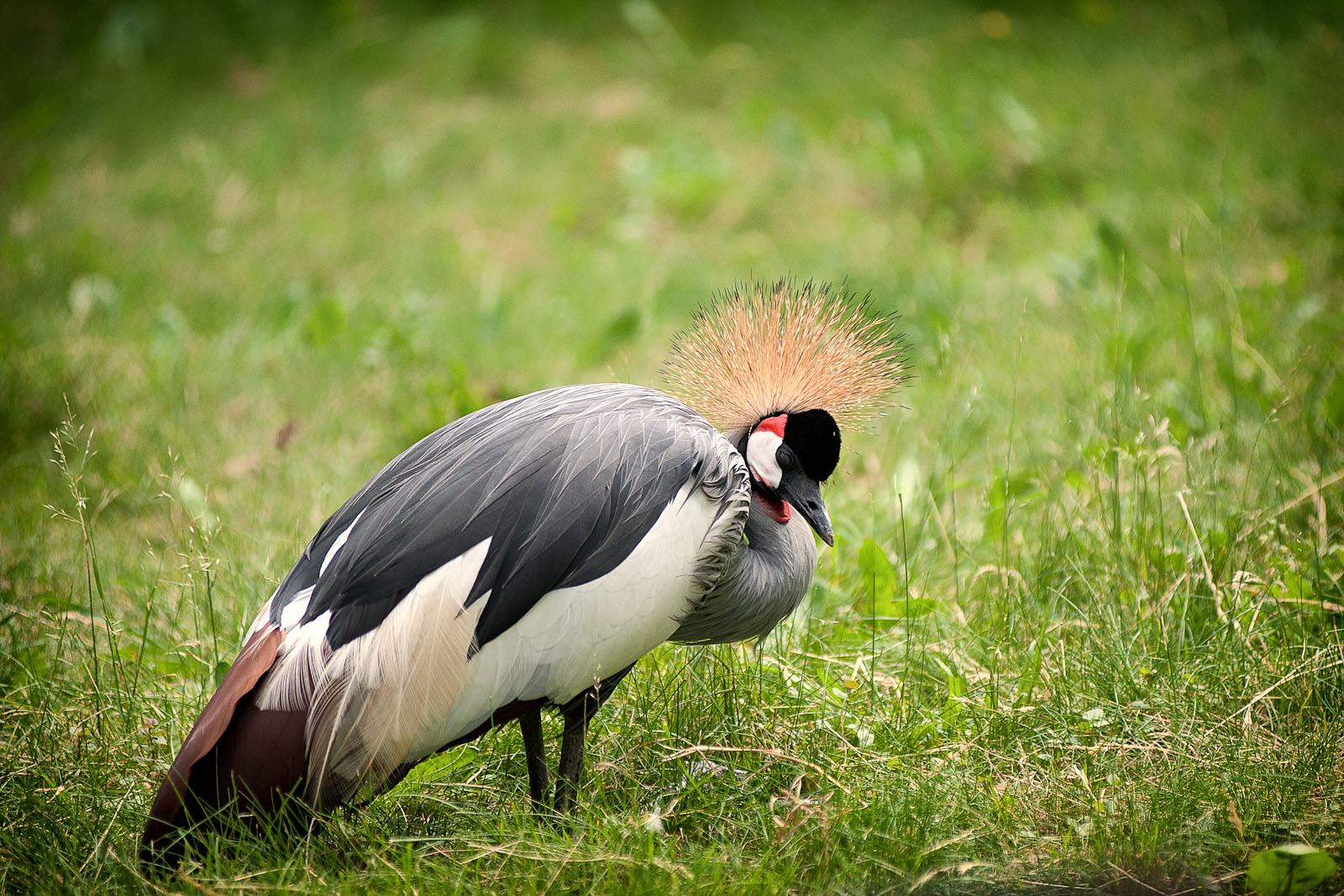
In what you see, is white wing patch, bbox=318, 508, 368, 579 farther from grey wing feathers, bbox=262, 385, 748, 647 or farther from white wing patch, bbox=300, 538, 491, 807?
white wing patch, bbox=300, 538, 491, 807

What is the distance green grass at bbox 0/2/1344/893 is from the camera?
6.95ft

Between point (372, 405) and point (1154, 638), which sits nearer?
point (1154, 638)

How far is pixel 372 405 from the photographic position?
4102 millimetres

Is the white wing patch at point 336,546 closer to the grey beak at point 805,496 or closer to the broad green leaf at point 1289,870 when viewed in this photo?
the grey beak at point 805,496

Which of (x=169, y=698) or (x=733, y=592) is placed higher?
(x=733, y=592)

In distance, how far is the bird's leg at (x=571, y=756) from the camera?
219 centimetres

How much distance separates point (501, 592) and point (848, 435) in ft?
5.81

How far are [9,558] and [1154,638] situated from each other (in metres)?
2.96

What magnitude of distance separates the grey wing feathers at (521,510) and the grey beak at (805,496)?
0.16 m

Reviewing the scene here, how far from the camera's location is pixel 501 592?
2.01 m

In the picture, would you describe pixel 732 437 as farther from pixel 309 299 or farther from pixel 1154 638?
pixel 309 299

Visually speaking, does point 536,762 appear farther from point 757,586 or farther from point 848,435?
point 848,435

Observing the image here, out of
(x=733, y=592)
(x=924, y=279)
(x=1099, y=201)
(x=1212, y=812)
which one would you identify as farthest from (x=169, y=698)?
(x=1099, y=201)

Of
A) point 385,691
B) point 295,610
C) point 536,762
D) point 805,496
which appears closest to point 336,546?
point 295,610
